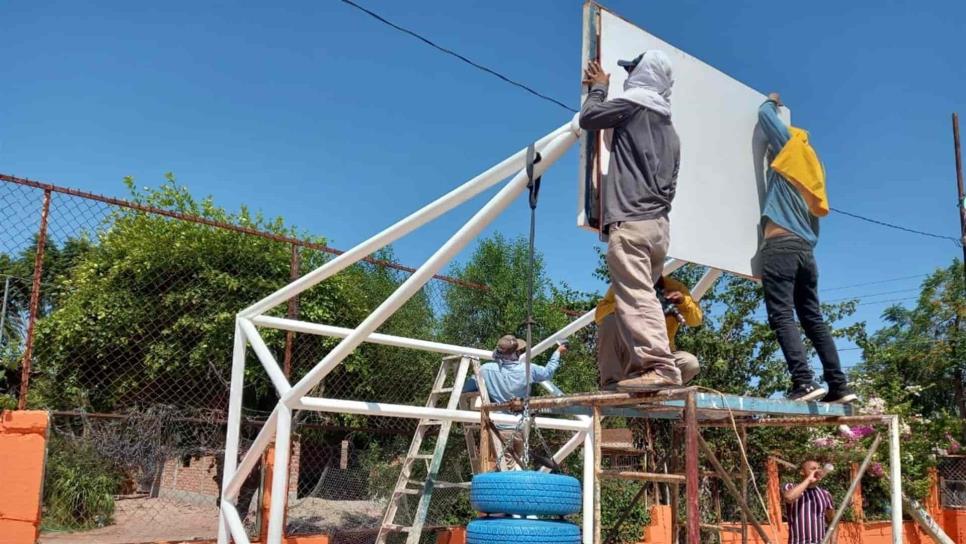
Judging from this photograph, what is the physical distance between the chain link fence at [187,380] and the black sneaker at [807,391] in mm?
3768

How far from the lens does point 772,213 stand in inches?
208

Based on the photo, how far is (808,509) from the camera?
600cm

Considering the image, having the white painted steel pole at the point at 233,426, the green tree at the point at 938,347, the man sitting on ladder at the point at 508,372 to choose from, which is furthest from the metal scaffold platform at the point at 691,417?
the green tree at the point at 938,347

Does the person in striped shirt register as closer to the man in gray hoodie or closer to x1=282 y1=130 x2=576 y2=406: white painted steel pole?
the man in gray hoodie

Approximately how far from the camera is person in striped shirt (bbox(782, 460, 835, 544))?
5.93m

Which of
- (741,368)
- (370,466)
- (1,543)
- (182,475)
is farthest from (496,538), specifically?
(741,368)

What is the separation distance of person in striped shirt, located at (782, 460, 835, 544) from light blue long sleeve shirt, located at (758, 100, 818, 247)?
1888 mm

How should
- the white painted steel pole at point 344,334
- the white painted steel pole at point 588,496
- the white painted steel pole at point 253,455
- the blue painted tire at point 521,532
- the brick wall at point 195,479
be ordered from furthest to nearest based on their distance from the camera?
the brick wall at point 195,479 → the white painted steel pole at point 344,334 → the white painted steel pole at point 588,496 → the white painted steel pole at point 253,455 → the blue painted tire at point 521,532

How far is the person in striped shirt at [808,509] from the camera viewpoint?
593 cm

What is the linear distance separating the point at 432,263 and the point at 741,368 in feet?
26.2

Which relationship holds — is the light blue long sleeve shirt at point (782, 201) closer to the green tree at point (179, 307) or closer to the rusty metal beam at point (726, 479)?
the rusty metal beam at point (726, 479)

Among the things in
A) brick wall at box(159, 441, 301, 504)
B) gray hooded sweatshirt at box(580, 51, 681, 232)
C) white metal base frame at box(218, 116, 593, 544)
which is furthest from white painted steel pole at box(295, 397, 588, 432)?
brick wall at box(159, 441, 301, 504)

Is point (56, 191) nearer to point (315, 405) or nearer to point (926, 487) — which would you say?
point (315, 405)

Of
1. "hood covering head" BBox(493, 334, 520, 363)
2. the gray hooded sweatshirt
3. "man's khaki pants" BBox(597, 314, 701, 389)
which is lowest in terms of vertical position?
"man's khaki pants" BBox(597, 314, 701, 389)
